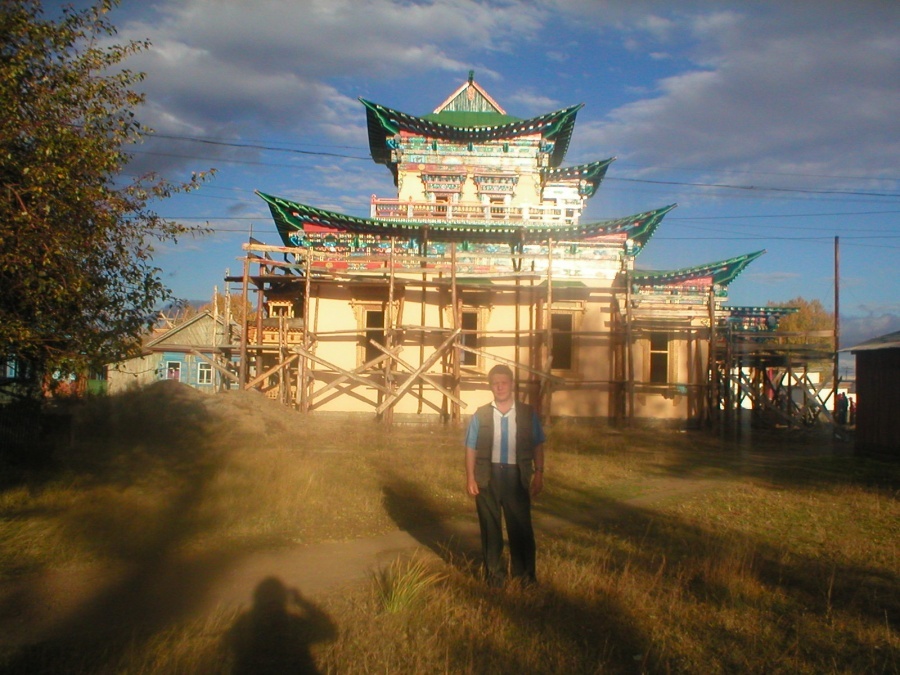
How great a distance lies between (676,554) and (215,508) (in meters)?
5.26

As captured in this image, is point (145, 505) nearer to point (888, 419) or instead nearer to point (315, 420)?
point (315, 420)

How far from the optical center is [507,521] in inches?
240

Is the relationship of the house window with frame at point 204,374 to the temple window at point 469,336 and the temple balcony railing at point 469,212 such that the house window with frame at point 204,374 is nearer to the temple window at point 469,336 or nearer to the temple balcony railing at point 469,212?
the temple balcony railing at point 469,212

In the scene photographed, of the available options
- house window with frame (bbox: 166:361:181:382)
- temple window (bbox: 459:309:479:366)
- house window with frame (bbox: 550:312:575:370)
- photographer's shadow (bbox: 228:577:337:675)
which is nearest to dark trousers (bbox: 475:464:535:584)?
photographer's shadow (bbox: 228:577:337:675)

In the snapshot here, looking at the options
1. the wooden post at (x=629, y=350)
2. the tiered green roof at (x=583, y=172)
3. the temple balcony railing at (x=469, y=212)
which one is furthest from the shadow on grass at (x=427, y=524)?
the tiered green roof at (x=583, y=172)

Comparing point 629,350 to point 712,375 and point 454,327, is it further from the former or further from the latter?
point 454,327

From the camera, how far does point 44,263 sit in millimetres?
6613

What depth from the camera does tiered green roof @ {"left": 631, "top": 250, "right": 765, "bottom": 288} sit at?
875 inches

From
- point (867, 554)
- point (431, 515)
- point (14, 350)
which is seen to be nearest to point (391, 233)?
point (431, 515)

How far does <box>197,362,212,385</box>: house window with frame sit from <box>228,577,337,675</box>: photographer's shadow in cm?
3598

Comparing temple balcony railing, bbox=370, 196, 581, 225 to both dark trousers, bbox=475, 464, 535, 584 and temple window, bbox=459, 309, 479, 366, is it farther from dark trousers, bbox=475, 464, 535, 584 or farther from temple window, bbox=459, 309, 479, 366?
dark trousers, bbox=475, 464, 535, 584

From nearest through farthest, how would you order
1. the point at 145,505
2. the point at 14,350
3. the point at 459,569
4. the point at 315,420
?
the point at 459,569
the point at 14,350
the point at 145,505
the point at 315,420

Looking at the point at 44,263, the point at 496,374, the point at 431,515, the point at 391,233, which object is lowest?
the point at 431,515

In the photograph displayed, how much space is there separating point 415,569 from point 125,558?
2.97 metres
